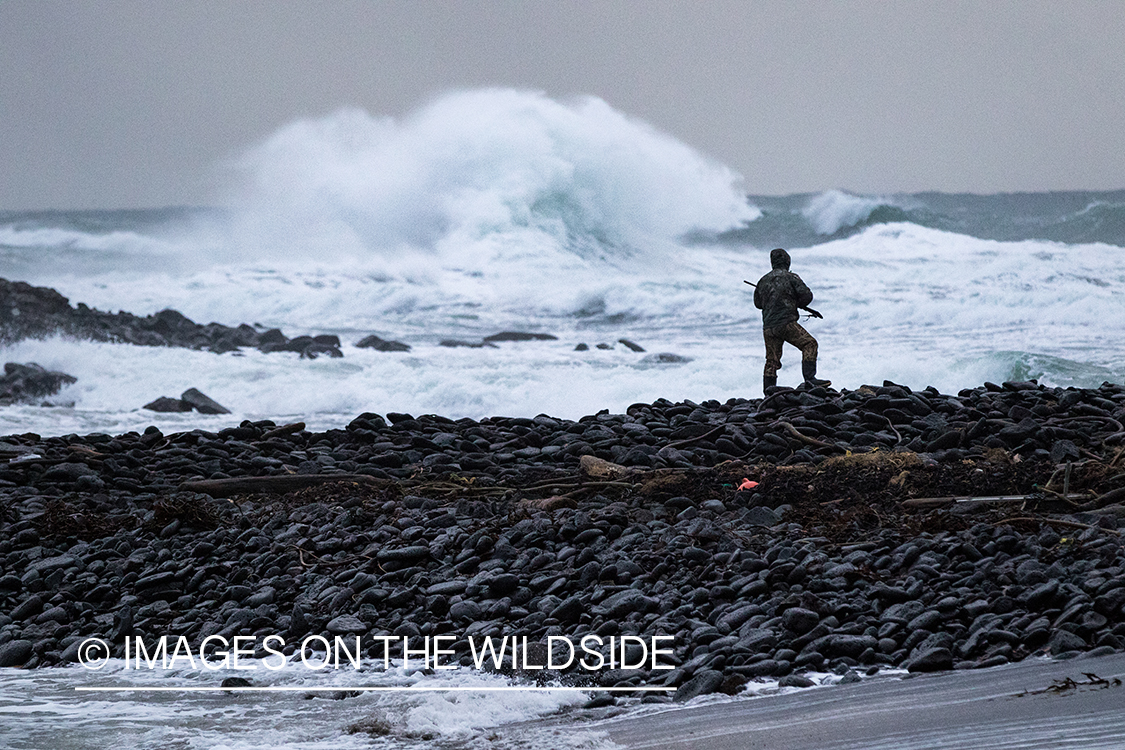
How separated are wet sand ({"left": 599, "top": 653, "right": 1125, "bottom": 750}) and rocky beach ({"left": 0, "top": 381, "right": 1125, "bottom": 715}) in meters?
0.15

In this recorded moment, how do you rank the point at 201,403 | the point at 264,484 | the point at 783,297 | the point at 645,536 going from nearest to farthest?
the point at 645,536 → the point at 264,484 → the point at 783,297 → the point at 201,403

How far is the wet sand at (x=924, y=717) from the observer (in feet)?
10.8

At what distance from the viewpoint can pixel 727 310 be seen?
932 inches

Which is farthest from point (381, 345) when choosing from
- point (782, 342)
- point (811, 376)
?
point (811, 376)

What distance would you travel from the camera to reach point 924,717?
344cm

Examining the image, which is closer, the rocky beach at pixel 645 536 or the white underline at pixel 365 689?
the white underline at pixel 365 689

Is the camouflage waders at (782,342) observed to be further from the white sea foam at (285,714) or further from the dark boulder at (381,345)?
the dark boulder at (381,345)

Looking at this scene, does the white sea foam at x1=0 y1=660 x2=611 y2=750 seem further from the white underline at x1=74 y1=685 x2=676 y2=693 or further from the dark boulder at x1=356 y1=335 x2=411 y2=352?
the dark boulder at x1=356 y1=335 x2=411 y2=352

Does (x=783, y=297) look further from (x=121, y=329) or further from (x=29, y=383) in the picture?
(x=121, y=329)

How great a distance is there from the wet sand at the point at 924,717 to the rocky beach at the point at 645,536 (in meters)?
0.15

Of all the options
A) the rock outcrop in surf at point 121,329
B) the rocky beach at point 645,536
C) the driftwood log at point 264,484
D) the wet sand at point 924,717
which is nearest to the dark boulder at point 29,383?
the rock outcrop in surf at point 121,329

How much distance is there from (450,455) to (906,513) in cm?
311

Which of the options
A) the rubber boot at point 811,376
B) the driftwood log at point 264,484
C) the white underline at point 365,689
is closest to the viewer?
the white underline at point 365,689

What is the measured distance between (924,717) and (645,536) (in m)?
1.90
